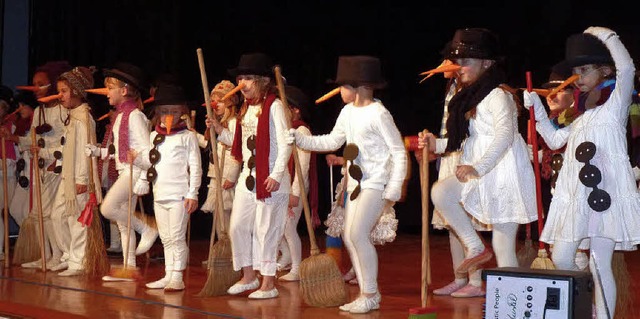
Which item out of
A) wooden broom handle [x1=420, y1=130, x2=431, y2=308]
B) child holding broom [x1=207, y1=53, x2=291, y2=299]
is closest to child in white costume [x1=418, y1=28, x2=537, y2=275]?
wooden broom handle [x1=420, y1=130, x2=431, y2=308]

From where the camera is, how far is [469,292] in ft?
21.5

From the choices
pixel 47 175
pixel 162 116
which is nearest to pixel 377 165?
pixel 162 116

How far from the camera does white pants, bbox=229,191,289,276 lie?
6539 mm

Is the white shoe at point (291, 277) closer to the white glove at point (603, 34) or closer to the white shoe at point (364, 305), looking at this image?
the white shoe at point (364, 305)

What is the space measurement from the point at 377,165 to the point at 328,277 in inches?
30.1

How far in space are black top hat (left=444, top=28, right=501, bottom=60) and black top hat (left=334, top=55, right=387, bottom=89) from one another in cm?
44

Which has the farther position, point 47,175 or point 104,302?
point 47,175

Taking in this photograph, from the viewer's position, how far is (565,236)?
4.99 meters

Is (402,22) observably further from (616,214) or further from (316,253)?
(616,214)

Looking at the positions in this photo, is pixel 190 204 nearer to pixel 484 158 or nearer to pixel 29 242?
pixel 484 158

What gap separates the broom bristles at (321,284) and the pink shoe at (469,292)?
0.77 m

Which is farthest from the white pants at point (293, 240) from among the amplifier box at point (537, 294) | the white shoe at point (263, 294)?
the amplifier box at point (537, 294)

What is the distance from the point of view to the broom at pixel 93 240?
786 cm

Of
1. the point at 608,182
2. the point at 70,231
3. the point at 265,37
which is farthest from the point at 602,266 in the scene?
the point at 265,37
